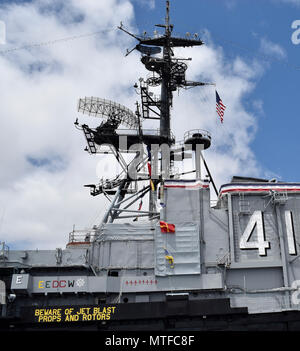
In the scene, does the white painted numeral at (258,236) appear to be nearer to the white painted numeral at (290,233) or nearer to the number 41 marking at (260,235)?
the number 41 marking at (260,235)

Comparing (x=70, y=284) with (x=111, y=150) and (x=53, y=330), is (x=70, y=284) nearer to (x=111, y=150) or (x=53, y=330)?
(x=53, y=330)

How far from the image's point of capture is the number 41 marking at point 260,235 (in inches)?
691

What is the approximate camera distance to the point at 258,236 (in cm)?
1780

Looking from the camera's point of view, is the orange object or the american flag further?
the american flag

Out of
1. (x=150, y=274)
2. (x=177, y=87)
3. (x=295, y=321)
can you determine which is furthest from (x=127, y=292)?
(x=177, y=87)

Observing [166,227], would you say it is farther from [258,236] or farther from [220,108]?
[220,108]

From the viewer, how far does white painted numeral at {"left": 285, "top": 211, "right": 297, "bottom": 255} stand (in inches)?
687

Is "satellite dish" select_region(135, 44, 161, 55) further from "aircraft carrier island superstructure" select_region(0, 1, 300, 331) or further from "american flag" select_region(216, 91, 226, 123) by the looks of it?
"aircraft carrier island superstructure" select_region(0, 1, 300, 331)

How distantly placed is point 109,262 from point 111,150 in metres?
9.64

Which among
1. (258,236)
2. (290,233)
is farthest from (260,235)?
(290,233)

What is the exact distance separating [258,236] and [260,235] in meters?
0.11

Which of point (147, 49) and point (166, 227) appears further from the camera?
point (147, 49)

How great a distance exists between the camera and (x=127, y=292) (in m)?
17.0

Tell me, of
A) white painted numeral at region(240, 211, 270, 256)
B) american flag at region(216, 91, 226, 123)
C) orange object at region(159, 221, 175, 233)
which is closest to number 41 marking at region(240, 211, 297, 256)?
white painted numeral at region(240, 211, 270, 256)
